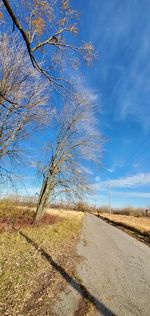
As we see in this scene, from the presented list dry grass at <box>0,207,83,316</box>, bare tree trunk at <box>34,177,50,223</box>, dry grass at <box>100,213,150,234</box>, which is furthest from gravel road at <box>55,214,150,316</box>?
dry grass at <box>100,213,150,234</box>

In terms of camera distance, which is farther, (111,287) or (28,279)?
(111,287)

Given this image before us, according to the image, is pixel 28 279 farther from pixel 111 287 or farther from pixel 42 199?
pixel 42 199

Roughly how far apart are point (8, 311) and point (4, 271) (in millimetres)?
1579

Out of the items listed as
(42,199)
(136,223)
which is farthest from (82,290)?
(136,223)

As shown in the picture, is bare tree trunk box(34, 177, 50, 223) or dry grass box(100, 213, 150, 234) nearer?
bare tree trunk box(34, 177, 50, 223)

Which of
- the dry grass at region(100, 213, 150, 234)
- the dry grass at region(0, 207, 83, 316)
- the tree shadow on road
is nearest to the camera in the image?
the dry grass at region(0, 207, 83, 316)

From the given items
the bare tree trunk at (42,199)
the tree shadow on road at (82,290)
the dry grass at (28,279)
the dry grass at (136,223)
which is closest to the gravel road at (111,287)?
the tree shadow on road at (82,290)

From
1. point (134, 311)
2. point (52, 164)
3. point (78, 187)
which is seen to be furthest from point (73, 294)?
point (52, 164)

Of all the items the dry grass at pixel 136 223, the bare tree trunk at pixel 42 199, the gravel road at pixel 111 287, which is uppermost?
the bare tree trunk at pixel 42 199

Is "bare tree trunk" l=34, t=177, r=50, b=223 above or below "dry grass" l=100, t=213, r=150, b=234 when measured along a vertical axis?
above

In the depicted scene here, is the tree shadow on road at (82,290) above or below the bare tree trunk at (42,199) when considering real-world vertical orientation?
below

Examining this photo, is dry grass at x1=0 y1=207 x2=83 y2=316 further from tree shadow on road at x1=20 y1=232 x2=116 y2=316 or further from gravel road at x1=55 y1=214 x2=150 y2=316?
gravel road at x1=55 y1=214 x2=150 y2=316

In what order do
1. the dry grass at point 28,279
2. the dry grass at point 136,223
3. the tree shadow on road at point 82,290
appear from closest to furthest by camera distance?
1. the dry grass at point 28,279
2. the tree shadow on road at point 82,290
3. the dry grass at point 136,223

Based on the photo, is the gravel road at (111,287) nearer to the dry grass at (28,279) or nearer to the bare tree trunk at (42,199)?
the dry grass at (28,279)
